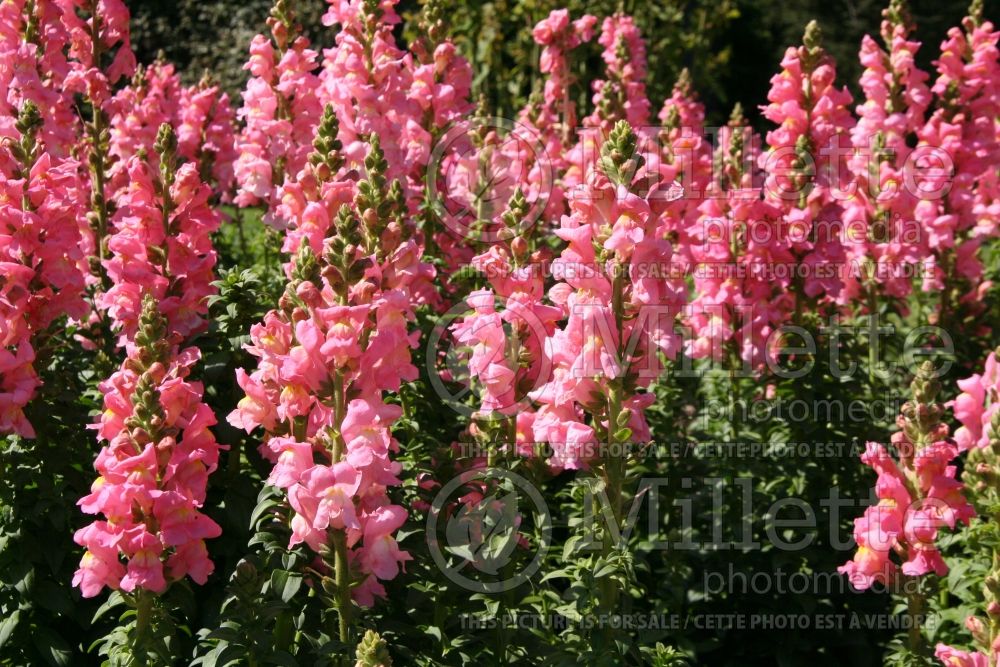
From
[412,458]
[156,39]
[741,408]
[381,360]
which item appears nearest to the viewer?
[381,360]

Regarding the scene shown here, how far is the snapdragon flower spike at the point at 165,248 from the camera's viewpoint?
431cm

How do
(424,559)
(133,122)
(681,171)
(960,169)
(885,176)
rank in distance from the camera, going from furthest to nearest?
(960,169) → (885,176) → (133,122) → (681,171) → (424,559)

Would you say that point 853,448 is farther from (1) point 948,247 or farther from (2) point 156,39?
(2) point 156,39

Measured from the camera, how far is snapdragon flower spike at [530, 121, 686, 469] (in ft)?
12.8

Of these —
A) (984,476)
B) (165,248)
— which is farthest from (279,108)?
(984,476)

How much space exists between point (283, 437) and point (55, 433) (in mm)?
1311

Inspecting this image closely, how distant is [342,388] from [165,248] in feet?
4.23

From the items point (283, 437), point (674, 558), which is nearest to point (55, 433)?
point (283, 437)

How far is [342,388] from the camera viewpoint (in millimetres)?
3588

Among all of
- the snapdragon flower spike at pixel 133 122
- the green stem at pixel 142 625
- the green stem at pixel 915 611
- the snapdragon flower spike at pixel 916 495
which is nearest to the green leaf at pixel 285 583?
the green stem at pixel 142 625

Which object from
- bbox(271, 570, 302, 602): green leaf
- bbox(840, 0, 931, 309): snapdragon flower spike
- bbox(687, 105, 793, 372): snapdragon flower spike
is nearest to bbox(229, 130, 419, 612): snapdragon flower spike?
bbox(271, 570, 302, 602): green leaf

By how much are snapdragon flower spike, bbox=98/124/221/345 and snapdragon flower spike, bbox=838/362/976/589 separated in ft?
8.96

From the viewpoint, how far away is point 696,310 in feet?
17.9

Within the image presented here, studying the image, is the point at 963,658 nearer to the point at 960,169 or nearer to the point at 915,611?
the point at 915,611
